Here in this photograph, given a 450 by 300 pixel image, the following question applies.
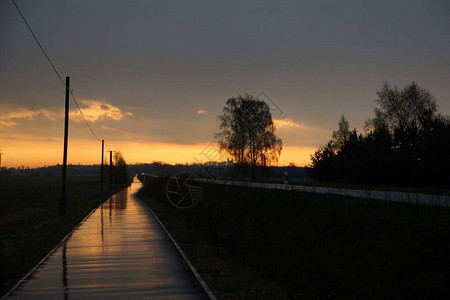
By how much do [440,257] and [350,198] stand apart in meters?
6.52

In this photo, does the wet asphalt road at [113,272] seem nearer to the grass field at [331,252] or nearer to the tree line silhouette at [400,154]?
the grass field at [331,252]

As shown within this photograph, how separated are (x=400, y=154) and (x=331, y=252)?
2202cm

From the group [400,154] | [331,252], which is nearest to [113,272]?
[331,252]

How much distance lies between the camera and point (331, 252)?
1026 centimetres

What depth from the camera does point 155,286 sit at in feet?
28.2

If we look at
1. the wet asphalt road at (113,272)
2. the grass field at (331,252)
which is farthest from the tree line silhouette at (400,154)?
the wet asphalt road at (113,272)

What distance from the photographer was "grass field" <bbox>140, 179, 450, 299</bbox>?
791cm

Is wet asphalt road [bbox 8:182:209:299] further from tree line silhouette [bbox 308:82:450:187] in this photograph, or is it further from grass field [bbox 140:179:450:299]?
tree line silhouette [bbox 308:82:450:187]

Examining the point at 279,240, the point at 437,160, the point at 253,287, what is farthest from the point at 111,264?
the point at 437,160

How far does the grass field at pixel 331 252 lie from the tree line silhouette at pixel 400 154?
15.4m

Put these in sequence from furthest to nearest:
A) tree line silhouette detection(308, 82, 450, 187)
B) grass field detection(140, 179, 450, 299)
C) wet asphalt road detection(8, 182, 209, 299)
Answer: tree line silhouette detection(308, 82, 450, 187) → wet asphalt road detection(8, 182, 209, 299) → grass field detection(140, 179, 450, 299)

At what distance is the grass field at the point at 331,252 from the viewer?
7.91 meters

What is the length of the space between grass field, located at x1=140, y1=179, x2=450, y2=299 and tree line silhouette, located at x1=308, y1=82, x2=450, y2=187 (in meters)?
15.4

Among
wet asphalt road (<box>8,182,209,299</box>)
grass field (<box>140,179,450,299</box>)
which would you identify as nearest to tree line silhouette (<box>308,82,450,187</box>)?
grass field (<box>140,179,450,299</box>)
